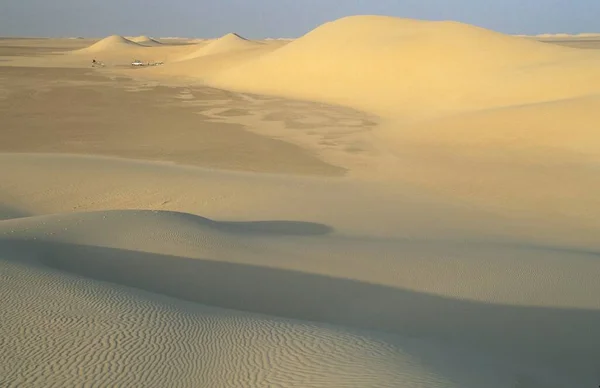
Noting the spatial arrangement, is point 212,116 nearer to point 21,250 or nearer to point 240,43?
point 21,250

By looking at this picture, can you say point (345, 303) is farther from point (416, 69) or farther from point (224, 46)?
point (224, 46)

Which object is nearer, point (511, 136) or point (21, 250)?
point (21, 250)

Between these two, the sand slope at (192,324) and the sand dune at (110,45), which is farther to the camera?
the sand dune at (110,45)

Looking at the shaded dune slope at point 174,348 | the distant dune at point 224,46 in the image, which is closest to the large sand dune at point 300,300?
the shaded dune slope at point 174,348

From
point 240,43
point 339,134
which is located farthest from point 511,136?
point 240,43

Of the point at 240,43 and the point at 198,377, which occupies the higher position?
the point at 240,43

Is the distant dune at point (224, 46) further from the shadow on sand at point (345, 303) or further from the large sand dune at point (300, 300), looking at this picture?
the shadow on sand at point (345, 303)
